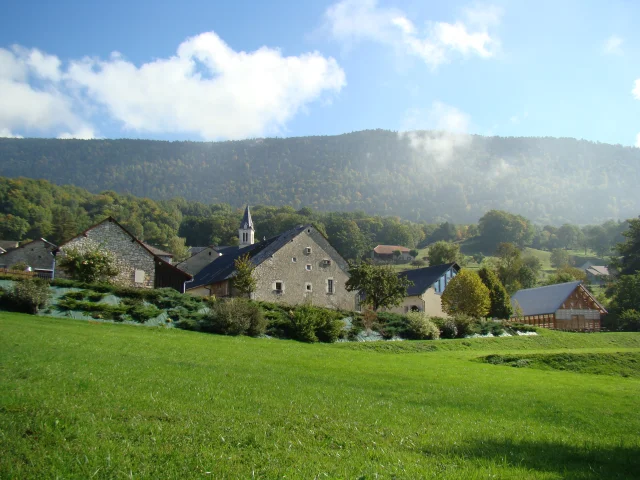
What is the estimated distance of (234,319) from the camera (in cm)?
2922

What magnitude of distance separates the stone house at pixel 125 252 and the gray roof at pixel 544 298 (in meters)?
45.3

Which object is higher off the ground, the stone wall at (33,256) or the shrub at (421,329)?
the stone wall at (33,256)

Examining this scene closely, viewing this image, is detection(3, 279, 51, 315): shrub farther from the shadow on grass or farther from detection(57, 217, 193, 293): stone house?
the shadow on grass

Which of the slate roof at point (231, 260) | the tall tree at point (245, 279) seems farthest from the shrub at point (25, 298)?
the slate roof at point (231, 260)

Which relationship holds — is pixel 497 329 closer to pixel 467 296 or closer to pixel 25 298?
pixel 467 296

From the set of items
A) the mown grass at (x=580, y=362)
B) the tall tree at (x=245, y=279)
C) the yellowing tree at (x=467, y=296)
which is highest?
the tall tree at (x=245, y=279)

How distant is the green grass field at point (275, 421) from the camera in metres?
6.32

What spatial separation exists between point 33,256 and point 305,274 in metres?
39.6

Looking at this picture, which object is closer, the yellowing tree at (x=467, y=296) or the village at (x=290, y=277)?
the village at (x=290, y=277)

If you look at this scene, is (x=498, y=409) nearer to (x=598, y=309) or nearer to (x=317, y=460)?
(x=317, y=460)

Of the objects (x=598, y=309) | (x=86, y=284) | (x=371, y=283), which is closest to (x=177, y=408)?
(x=86, y=284)

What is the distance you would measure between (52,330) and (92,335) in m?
1.68

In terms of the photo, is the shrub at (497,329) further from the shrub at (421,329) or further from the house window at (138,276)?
Answer: the house window at (138,276)

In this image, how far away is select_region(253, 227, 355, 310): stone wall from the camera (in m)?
49.4
